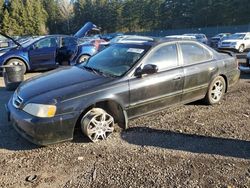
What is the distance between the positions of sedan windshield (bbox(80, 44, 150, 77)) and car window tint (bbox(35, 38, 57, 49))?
6099 millimetres

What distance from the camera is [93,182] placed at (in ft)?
11.1

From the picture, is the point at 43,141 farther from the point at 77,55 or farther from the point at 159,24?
the point at 159,24

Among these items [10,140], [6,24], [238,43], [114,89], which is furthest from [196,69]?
[6,24]

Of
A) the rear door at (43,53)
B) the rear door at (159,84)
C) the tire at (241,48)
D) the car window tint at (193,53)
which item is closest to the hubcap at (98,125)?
the rear door at (159,84)

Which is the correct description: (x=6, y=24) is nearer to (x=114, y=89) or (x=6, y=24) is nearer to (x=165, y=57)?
(x=165, y=57)

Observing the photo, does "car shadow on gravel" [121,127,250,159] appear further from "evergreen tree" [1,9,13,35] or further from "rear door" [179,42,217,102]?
"evergreen tree" [1,9,13,35]

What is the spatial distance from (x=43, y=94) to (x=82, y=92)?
56cm

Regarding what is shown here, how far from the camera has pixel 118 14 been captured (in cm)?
7106

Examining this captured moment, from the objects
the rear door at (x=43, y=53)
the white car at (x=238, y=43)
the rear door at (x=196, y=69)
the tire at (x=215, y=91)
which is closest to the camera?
the rear door at (x=196, y=69)

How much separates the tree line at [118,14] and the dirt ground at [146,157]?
5311cm

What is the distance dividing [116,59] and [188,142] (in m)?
1.91

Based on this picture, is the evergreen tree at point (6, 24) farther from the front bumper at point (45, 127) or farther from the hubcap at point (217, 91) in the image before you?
the front bumper at point (45, 127)

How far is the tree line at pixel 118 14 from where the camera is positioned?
5662 cm

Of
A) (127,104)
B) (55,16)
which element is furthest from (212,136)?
(55,16)
